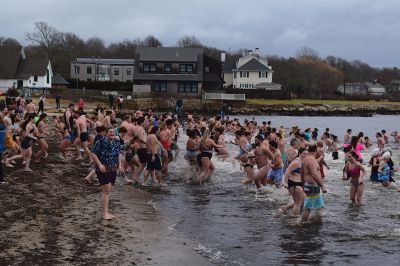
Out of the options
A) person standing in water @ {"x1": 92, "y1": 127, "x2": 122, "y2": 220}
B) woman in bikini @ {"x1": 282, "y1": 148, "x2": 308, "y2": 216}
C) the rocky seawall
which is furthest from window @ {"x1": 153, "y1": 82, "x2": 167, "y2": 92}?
person standing in water @ {"x1": 92, "y1": 127, "x2": 122, "y2": 220}

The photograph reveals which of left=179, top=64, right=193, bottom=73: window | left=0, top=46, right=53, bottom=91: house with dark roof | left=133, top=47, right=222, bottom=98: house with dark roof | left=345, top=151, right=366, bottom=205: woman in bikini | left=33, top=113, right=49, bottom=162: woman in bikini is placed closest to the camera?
left=345, top=151, right=366, bottom=205: woman in bikini

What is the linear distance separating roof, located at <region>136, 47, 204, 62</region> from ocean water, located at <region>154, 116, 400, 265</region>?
55.8 m

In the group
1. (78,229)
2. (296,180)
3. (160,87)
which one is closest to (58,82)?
(160,87)

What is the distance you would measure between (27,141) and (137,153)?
2.95 m

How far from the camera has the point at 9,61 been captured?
69.6 m

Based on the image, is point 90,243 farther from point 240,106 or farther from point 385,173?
point 240,106

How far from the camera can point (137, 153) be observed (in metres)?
15.2

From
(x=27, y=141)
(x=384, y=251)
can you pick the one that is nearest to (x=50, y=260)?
(x=384, y=251)

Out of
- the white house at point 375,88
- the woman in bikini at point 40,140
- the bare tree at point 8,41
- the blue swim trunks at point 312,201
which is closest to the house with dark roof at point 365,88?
the white house at point 375,88

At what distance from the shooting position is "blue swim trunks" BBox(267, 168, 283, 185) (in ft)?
49.8

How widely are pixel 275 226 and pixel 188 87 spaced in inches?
2372

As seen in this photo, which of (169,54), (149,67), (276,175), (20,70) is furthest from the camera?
(169,54)

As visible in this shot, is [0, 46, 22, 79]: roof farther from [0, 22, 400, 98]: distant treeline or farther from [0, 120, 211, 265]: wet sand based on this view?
[0, 120, 211, 265]: wet sand

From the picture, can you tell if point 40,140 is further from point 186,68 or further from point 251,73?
point 251,73
